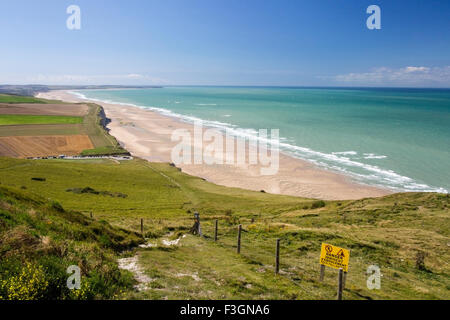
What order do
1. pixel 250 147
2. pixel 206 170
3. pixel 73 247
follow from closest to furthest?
pixel 73 247 < pixel 206 170 < pixel 250 147

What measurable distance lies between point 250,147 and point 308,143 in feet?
64.4

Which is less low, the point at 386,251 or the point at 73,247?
the point at 73,247

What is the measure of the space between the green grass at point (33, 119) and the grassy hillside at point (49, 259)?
118676 mm

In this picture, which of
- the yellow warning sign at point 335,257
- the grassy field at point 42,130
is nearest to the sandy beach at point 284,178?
the grassy field at point 42,130

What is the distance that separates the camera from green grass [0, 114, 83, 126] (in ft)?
380

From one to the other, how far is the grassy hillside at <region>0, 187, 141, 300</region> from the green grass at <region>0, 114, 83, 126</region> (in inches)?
4672

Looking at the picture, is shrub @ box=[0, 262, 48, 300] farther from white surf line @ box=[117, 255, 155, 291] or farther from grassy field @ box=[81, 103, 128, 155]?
grassy field @ box=[81, 103, 128, 155]

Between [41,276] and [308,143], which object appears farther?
[308,143]

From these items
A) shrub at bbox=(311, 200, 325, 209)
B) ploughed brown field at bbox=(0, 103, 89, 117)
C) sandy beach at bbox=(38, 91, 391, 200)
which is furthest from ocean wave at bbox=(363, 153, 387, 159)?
ploughed brown field at bbox=(0, 103, 89, 117)

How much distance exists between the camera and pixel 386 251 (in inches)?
787
